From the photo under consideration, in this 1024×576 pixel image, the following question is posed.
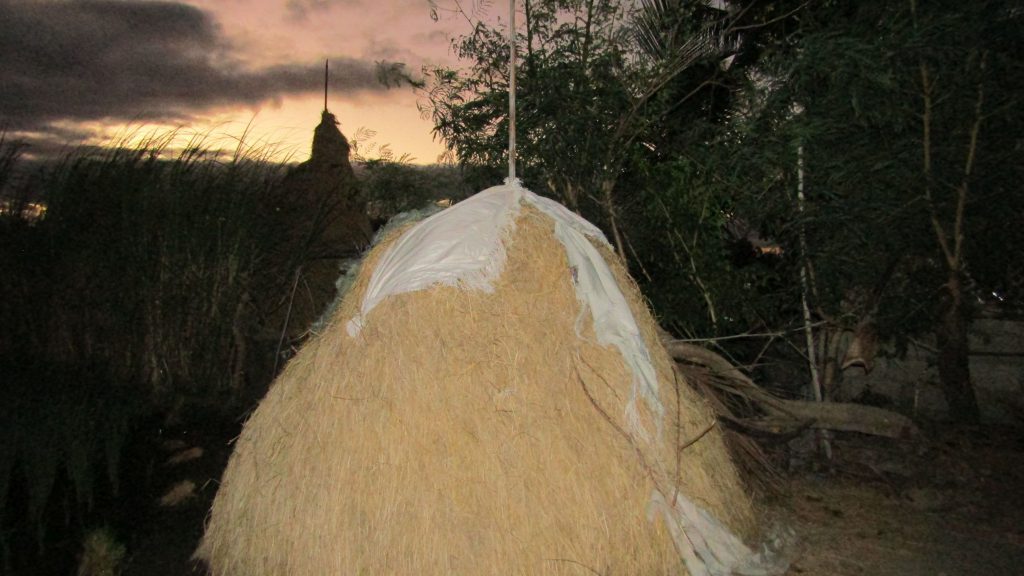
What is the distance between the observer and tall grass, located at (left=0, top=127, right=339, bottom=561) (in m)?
5.93

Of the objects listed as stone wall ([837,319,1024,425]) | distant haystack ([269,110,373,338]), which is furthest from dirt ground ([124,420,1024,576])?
distant haystack ([269,110,373,338])

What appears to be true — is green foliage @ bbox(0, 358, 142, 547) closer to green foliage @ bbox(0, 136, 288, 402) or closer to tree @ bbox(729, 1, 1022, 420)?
green foliage @ bbox(0, 136, 288, 402)

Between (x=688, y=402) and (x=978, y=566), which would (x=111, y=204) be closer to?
(x=688, y=402)

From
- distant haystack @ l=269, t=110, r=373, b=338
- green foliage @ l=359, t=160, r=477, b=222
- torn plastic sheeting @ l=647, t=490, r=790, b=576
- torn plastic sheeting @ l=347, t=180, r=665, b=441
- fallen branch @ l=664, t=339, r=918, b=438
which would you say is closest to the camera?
torn plastic sheeting @ l=647, t=490, r=790, b=576

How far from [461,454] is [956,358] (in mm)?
5518

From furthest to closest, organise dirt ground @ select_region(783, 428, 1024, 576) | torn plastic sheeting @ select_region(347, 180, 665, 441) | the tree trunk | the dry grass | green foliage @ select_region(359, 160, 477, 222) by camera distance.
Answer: green foliage @ select_region(359, 160, 477, 222), the tree trunk, dirt ground @ select_region(783, 428, 1024, 576), torn plastic sheeting @ select_region(347, 180, 665, 441), the dry grass

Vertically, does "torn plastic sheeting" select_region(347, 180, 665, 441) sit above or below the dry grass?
above

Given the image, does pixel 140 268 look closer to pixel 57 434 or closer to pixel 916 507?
pixel 57 434

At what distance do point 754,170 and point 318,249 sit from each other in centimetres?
419

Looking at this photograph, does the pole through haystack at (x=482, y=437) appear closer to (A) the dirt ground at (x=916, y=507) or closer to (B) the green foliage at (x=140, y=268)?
(A) the dirt ground at (x=916, y=507)

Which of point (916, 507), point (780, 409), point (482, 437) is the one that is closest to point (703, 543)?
point (482, 437)

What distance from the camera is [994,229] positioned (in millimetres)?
6453

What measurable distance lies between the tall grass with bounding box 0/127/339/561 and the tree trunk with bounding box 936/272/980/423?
20.0 feet

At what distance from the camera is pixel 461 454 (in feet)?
10.2
